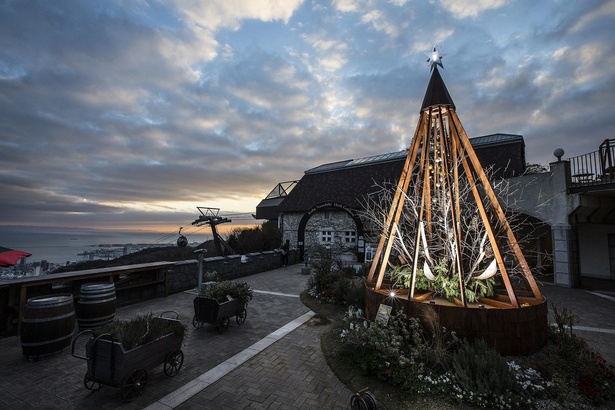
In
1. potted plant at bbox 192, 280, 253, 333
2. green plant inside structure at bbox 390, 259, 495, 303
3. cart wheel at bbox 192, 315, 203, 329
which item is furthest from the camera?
cart wheel at bbox 192, 315, 203, 329

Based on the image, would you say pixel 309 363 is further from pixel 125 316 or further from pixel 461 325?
pixel 125 316

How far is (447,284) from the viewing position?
5938 mm

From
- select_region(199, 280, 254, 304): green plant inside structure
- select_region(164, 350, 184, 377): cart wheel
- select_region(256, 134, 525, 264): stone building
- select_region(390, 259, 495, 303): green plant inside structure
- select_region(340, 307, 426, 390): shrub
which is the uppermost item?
select_region(256, 134, 525, 264): stone building

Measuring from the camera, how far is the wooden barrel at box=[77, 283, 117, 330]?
6285 mm

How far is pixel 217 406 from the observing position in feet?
12.8

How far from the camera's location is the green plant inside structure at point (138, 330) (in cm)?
412

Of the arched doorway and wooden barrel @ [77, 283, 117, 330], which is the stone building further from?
wooden barrel @ [77, 283, 117, 330]

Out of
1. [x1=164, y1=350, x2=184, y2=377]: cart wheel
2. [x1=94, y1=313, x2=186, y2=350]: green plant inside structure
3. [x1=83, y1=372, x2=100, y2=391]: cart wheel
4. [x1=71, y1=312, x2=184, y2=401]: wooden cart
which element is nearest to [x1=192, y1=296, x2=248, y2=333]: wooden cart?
[x1=164, y1=350, x2=184, y2=377]: cart wheel

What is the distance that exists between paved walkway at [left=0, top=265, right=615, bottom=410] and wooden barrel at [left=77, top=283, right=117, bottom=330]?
877mm

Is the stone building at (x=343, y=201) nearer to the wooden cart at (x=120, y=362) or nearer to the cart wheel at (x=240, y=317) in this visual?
the cart wheel at (x=240, y=317)

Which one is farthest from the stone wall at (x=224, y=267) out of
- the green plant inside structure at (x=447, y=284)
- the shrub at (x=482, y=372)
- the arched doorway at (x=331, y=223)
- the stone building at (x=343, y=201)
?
the shrub at (x=482, y=372)

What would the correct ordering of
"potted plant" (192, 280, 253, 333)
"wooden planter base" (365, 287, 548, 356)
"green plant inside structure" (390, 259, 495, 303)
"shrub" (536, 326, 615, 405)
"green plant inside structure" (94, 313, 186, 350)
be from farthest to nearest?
1. "potted plant" (192, 280, 253, 333)
2. "green plant inside structure" (390, 259, 495, 303)
3. "wooden planter base" (365, 287, 548, 356)
4. "green plant inside structure" (94, 313, 186, 350)
5. "shrub" (536, 326, 615, 405)

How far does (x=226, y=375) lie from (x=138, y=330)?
5.46 feet

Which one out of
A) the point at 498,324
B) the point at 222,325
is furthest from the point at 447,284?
the point at 222,325
